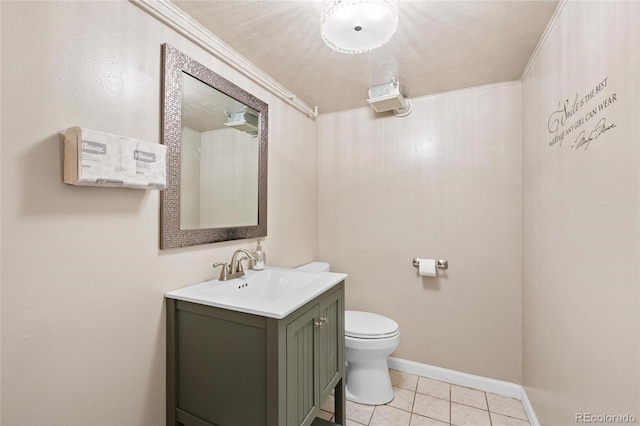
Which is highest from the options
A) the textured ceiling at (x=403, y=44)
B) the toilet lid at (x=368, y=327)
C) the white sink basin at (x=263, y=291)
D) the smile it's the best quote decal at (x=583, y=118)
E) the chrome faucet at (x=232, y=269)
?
the textured ceiling at (x=403, y=44)

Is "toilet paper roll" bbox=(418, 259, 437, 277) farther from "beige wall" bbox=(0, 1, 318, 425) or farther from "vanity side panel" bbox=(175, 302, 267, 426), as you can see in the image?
"beige wall" bbox=(0, 1, 318, 425)

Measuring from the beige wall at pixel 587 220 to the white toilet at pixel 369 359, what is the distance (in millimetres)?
847

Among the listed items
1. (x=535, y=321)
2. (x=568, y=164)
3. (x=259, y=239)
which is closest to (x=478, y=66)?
(x=568, y=164)

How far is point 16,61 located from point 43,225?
52 cm

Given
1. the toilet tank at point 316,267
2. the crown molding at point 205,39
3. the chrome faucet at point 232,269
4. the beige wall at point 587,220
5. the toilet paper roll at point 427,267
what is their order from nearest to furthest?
1. the beige wall at point 587,220
2. the crown molding at point 205,39
3. the chrome faucet at point 232,269
4. the toilet paper roll at point 427,267
5. the toilet tank at point 316,267

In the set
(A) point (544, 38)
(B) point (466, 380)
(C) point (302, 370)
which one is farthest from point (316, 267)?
(A) point (544, 38)

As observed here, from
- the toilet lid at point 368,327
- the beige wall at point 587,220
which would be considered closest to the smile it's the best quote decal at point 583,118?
the beige wall at point 587,220

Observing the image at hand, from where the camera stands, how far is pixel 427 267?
2.18 metres

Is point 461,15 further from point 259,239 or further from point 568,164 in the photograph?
point 259,239

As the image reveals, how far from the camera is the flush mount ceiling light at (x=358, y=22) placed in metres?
1.14

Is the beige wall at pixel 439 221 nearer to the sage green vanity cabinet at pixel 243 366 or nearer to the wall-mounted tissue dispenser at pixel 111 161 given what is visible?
the sage green vanity cabinet at pixel 243 366

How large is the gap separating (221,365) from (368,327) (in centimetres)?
107

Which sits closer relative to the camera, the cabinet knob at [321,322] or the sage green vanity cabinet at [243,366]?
the sage green vanity cabinet at [243,366]

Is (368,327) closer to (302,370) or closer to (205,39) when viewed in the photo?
(302,370)
